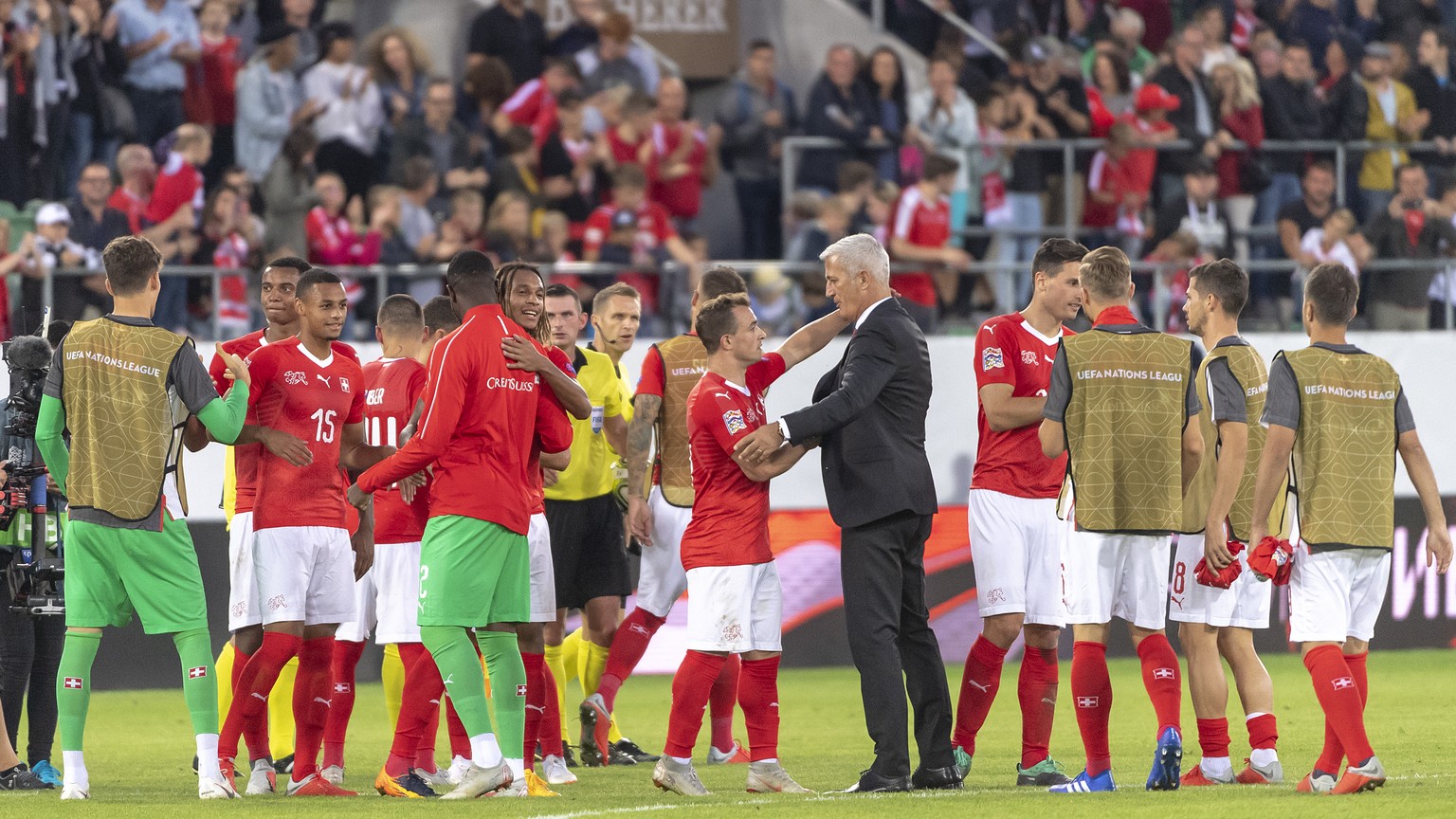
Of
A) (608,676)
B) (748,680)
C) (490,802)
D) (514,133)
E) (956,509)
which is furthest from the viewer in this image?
(514,133)

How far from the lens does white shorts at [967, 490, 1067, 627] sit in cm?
863

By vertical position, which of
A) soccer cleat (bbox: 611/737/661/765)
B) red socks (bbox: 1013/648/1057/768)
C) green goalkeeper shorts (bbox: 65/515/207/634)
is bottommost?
soccer cleat (bbox: 611/737/661/765)

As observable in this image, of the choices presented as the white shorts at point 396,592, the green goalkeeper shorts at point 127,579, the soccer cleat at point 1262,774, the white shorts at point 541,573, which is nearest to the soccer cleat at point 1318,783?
the soccer cleat at point 1262,774

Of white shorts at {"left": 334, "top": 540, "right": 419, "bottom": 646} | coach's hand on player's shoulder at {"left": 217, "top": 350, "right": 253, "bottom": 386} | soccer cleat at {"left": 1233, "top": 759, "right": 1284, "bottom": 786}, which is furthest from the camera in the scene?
white shorts at {"left": 334, "top": 540, "right": 419, "bottom": 646}

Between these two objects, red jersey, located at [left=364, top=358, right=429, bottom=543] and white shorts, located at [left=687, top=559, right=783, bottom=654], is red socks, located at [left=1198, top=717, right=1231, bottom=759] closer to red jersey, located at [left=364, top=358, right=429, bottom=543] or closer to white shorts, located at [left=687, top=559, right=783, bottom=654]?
white shorts, located at [left=687, top=559, right=783, bottom=654]

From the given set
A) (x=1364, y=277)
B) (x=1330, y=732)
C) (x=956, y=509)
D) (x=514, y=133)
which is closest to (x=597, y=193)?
(x=514, y=133)

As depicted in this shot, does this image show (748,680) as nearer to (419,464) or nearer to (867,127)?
(419,464)

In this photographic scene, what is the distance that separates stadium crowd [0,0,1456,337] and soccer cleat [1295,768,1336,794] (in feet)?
26.5

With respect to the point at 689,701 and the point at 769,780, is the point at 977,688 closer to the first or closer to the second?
the point at 769,780

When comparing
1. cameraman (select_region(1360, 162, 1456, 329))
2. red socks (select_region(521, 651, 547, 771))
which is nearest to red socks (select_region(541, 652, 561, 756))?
red socks (select_region(521, 651, 547, 771))

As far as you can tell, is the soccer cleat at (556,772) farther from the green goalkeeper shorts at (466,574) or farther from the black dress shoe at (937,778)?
the black dress shoe at (937,778)

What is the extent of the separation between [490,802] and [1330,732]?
11.3 ft

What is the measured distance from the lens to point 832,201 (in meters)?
16.4

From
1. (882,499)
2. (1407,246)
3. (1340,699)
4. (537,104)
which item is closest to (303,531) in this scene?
(882,499)
